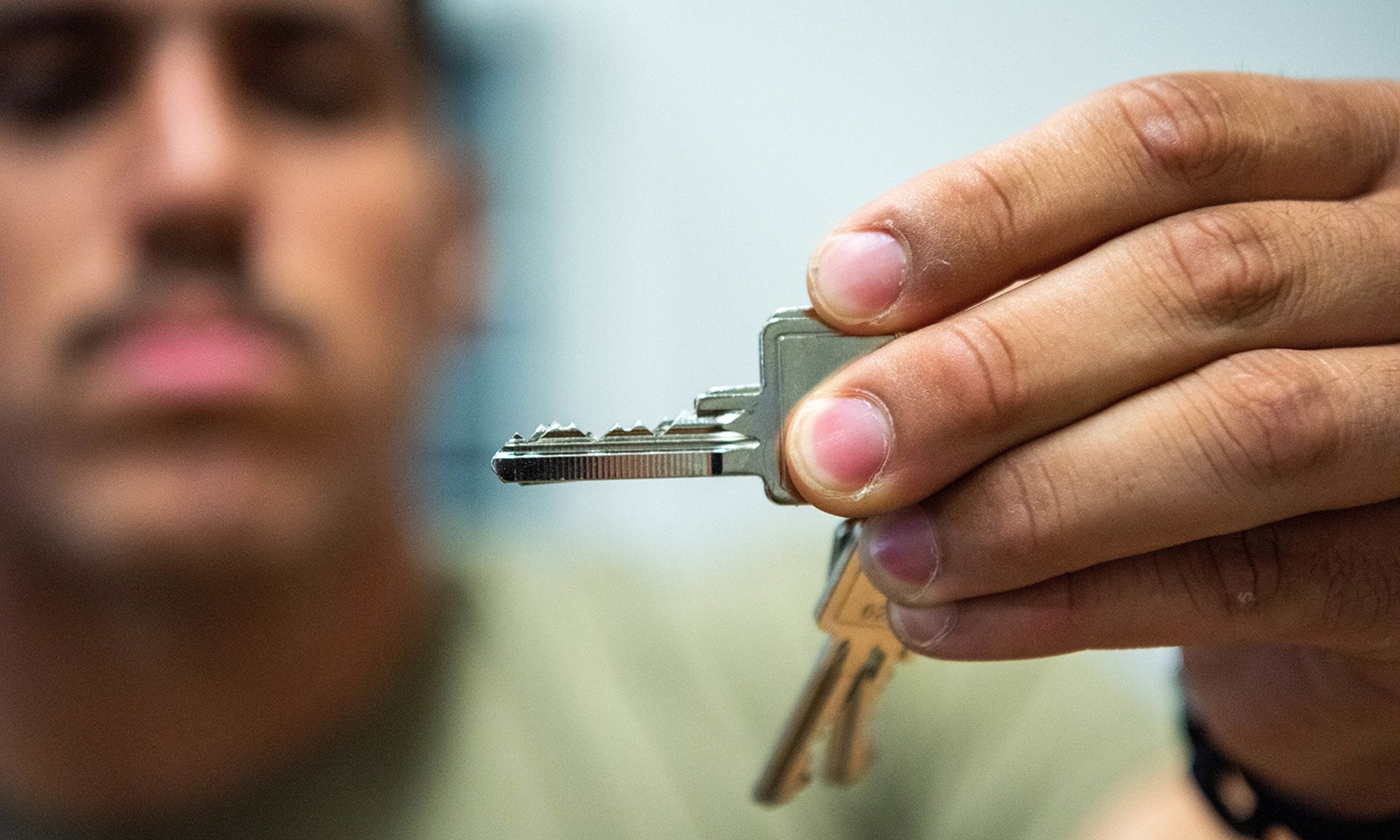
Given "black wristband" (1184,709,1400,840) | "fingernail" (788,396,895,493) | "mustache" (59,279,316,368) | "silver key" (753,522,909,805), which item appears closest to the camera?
"fingernail" (788,396,895,493)

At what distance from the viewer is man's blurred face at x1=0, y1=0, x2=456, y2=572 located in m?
1.01

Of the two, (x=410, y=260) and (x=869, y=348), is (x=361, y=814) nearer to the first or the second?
(x=410, y=260)

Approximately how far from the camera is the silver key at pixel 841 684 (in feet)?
1.86

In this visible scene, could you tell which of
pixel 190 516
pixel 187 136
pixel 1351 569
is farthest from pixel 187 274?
pixel 1351 569

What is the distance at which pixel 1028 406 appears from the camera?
486 millimetres

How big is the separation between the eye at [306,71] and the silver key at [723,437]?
0.91 meters

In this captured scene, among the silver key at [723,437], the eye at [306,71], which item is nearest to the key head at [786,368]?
the silver key at [723,437]

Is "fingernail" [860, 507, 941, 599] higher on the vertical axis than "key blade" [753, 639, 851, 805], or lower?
higher

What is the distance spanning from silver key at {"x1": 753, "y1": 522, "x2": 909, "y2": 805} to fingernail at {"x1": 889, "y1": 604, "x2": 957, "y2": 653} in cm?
2

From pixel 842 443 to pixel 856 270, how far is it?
3.6 inches

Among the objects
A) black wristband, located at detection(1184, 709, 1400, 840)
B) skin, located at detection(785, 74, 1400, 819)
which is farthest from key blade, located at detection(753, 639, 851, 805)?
black wristband, located at detection(1184, 709, 1400, 840)

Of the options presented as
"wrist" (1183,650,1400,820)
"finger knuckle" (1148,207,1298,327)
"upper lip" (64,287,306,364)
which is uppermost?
"finger knuckle" (1148,207,1298,327)

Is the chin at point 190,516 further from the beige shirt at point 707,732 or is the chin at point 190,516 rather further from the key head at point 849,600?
the key head at point 849,600

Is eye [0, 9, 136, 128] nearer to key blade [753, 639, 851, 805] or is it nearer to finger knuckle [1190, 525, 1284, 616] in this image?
key blade [753, 639, 851, 805]
